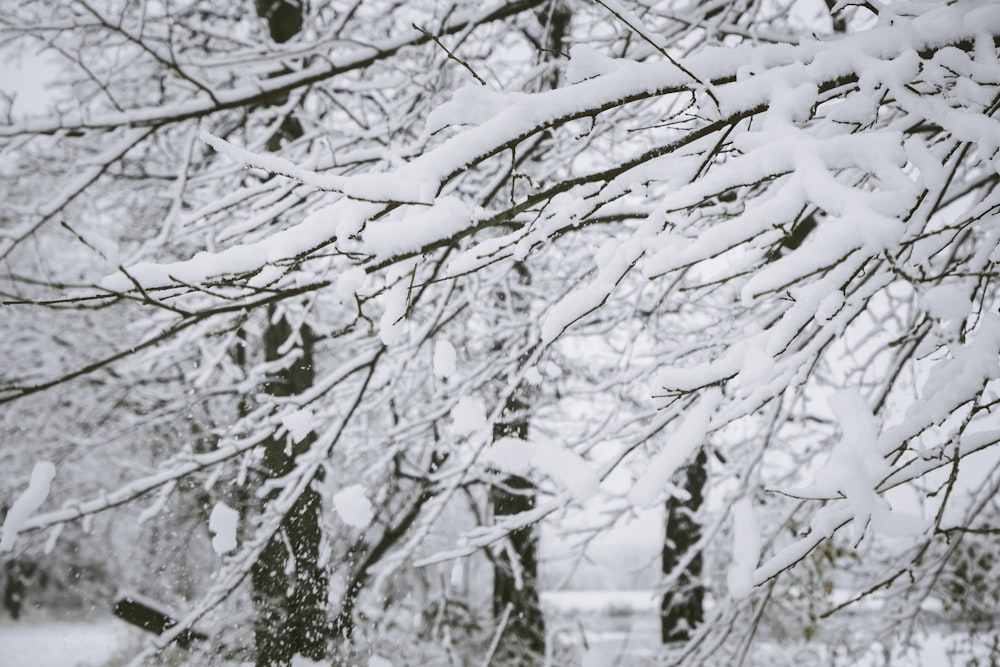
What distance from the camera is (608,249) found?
55.2 inches

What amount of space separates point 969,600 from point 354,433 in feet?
16.5

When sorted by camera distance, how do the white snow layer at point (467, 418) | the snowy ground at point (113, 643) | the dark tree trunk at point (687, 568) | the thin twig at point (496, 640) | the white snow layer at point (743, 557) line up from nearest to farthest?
the white snow layer at point (743, 557) < the white snow layer at point (467, 418) < the thin twig at point (496, 640) < the dark tree trunk at point (687, 568) < the snowy ground at point (113, 643)

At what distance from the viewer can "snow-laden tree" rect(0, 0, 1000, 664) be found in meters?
1.08

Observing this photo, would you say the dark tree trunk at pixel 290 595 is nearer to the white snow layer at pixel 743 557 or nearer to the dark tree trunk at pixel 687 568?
the white snow layer at pixel 743 557

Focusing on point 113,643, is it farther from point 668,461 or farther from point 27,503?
point 668,461

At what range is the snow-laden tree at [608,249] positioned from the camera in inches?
42.6

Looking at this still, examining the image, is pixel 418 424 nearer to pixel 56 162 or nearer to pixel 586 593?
pixel 56 162

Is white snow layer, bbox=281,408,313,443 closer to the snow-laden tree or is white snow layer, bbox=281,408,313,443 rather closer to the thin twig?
the snow-laden tree

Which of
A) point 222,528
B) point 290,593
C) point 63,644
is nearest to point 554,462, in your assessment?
point 222,528

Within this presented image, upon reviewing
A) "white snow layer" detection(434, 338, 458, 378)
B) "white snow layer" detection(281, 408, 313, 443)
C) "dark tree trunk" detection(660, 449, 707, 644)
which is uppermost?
"white snow layer" detection(434, 338, 458, 378)

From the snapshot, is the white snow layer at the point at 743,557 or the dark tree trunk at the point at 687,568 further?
the dark tree trunk at the point at 687,568

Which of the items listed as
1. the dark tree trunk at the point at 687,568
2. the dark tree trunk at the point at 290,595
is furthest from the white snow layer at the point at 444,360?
the dark tree trunk at the point at 687,568

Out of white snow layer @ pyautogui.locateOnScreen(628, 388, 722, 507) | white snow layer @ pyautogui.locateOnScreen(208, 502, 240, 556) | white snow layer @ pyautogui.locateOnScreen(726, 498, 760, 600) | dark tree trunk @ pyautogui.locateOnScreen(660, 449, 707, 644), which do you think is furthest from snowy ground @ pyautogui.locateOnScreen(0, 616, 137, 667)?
white snow layer @ pyautogui.locateOnScreen(628, 388, 722, 507)

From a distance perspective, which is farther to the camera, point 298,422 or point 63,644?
point 63,644
